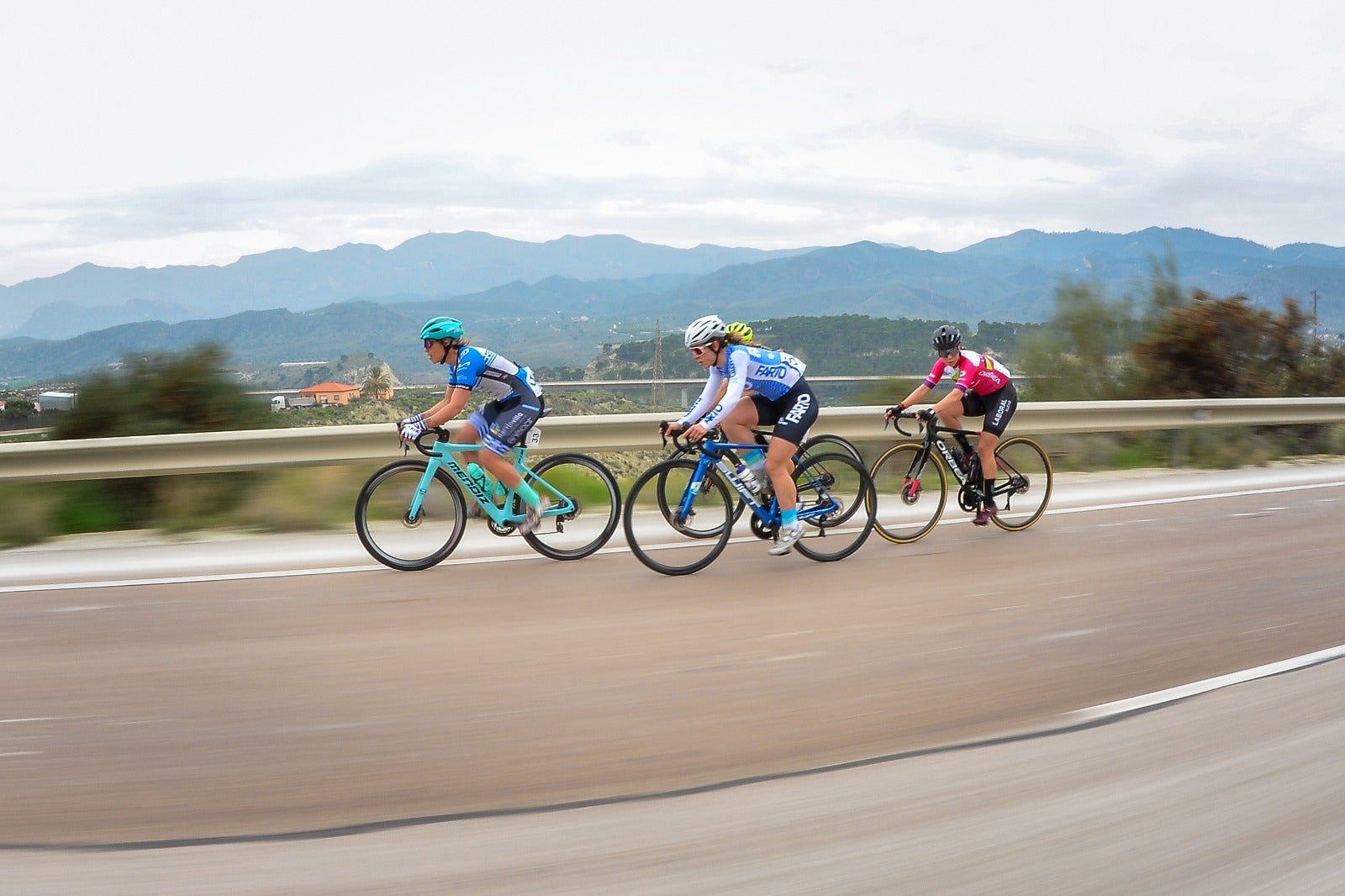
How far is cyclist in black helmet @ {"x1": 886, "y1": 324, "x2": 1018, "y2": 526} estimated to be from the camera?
29.8ft

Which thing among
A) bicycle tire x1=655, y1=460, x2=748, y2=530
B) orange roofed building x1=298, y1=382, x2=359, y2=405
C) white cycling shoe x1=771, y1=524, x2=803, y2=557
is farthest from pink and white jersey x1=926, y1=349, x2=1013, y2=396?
orange roofed building x1=298, y1=382, x2=359, y2=405

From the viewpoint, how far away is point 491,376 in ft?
26.0

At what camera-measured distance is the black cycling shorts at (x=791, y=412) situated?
7.92 metres

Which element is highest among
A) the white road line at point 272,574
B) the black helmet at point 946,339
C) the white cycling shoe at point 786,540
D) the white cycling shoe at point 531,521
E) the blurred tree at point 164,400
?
the black helmet at point 946,339

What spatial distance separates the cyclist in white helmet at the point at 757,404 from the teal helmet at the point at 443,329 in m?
1.66

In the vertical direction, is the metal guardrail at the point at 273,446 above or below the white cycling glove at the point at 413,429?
below

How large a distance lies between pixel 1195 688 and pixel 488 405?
5.07m

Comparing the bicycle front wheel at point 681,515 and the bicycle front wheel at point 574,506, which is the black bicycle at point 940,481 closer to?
the bicycle front wheel at point 681,515

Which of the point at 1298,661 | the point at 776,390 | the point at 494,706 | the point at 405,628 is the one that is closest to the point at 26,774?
the point at 494,706

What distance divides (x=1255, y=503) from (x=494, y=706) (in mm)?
8601

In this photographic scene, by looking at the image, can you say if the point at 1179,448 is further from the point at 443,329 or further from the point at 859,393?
the point at 443,329

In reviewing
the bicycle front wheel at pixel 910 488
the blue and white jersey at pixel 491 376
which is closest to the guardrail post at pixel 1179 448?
the bicycle front wheel at pixel 910 488

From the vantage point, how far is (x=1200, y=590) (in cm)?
703

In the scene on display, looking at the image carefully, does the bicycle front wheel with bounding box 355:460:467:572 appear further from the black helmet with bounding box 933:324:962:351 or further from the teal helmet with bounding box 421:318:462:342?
the black helmet with bounding box 933:324:962:351
